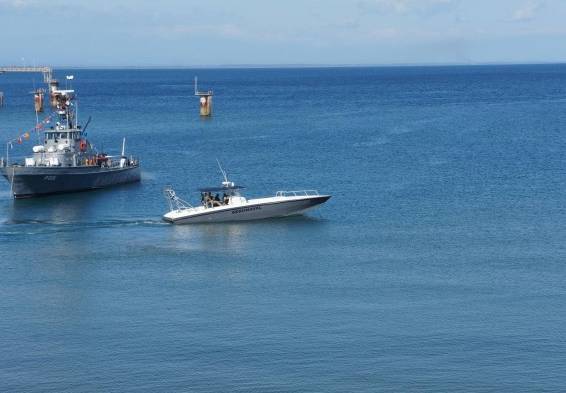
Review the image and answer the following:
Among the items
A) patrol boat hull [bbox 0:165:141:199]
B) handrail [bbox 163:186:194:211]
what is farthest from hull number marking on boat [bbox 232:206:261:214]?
patrol boat hull [bbox 0:165:141:199]

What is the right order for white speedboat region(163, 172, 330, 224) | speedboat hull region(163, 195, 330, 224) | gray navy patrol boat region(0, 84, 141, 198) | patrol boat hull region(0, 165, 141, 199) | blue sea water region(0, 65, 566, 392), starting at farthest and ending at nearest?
gray navy patrol boat region(0, 84, 141, 198) < patrol boat hull region(0, 165, 141, 199) < white speedboat region(163, 172, 330, 224) < speedboat hull region(163, 195, 330, 224) < blue sea water region(0, 65, 566, 392)

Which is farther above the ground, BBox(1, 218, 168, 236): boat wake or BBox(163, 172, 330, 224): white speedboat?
BBox(163, 172, 330, 224): white speedboat

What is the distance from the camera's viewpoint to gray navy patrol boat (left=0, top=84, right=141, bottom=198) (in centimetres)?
9175

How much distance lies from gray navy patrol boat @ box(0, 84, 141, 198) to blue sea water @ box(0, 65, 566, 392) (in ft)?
5.51

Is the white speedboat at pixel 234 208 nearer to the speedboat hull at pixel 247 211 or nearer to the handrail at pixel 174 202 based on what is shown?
the speedboat hull at pixel 247 211

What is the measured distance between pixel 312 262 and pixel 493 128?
90.9 metres

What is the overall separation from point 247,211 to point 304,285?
18601 millimetres

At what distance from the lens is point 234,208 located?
255ft

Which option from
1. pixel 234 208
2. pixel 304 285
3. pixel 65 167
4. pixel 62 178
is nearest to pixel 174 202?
pixel 234 208

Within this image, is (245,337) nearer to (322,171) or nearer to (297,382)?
(297,382)

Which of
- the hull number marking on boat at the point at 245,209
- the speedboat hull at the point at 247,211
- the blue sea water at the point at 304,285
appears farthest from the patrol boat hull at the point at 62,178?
the hull number marking on boat at the point at 245,209

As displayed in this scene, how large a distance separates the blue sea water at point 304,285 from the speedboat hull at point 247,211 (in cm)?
97

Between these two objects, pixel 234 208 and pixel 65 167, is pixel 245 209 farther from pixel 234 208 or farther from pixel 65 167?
pixel 65 167

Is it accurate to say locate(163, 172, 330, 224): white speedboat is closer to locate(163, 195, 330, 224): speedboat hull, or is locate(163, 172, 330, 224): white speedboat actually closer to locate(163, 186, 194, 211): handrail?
locate(163, 195, 330, 224): speedboat hull
